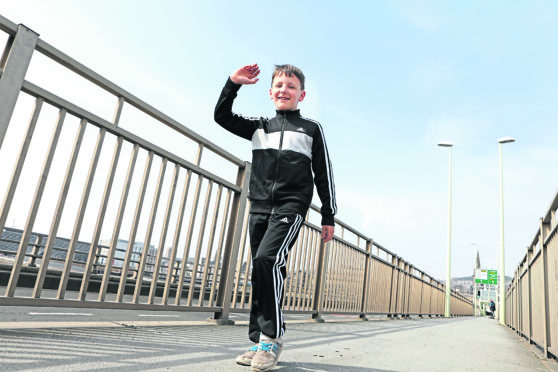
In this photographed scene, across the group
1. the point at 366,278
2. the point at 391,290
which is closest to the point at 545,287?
the point at 366,278

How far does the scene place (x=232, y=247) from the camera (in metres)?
3.92

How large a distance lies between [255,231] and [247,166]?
6.24 feet

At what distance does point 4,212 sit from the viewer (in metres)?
2.03

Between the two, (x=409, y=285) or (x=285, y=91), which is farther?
(x=409, y=285)

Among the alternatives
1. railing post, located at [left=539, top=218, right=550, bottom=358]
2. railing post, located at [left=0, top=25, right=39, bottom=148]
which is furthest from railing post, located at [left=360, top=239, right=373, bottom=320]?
railing post, located at [left=0, top=25, right=39, bottom=148]

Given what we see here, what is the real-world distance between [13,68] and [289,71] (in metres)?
1.48

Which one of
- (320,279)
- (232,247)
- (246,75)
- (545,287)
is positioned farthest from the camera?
(320,279)

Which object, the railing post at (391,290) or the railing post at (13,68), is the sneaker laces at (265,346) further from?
the railing post at (391,290)

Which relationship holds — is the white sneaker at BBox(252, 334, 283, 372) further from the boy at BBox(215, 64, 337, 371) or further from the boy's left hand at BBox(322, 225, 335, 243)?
the boy's left hand at BBox(322, 225, 335, 243)

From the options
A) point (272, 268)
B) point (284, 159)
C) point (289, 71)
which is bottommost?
point (272, 268)

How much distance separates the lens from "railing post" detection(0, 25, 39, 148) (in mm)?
1974

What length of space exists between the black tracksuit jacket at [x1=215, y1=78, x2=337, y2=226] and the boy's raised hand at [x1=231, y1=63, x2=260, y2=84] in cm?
3

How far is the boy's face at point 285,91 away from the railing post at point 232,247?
175cm

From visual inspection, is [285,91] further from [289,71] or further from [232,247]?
[232,247]
